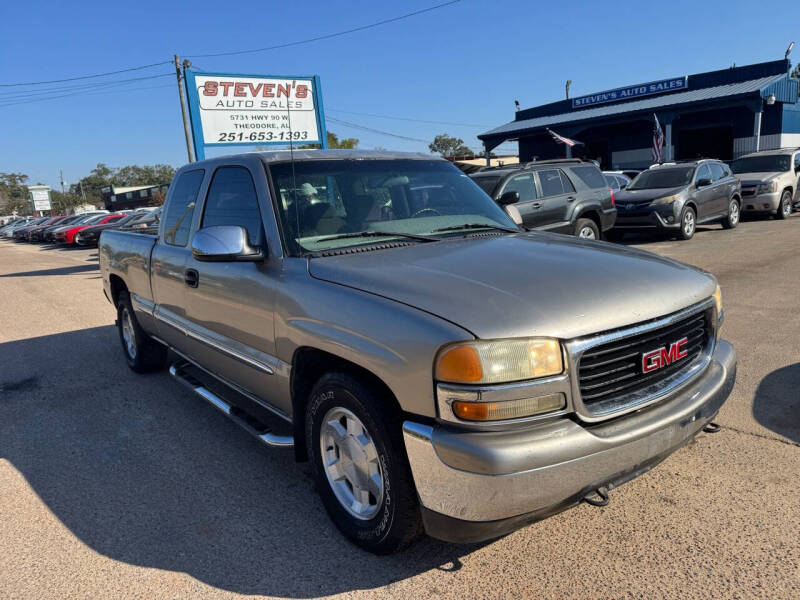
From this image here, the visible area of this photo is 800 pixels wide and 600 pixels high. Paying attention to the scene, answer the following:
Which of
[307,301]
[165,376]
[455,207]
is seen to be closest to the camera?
[307,301]

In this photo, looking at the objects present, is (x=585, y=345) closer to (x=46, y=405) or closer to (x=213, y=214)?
(x=213, y=214)

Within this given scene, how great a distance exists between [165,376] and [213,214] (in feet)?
8.07

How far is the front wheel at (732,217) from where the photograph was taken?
48.9ft

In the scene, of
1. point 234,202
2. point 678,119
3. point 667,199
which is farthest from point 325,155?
point 678,119

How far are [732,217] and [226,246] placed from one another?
15073 millimetres

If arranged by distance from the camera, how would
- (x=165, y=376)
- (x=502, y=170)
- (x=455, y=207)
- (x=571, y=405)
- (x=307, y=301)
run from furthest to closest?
(x=502, y=170) → (x=165, y=376) → (x=455, y=207) → (x=307, y=301) → (x=571, y=405)

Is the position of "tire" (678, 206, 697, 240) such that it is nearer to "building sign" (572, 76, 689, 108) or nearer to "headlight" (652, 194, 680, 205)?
"headlight" (652, 194, 680, 205)

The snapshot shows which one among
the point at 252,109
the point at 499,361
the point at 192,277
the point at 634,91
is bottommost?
the point at 499,361

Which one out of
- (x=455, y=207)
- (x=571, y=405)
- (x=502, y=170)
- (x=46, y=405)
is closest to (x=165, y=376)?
(x=46, y=405)

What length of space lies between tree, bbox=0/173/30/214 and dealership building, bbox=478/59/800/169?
4855 inches

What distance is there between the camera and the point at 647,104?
29.7 meters

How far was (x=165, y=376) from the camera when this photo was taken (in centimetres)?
588

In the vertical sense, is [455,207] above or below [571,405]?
above

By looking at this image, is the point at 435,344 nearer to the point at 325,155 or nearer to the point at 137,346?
the point at 325,155
